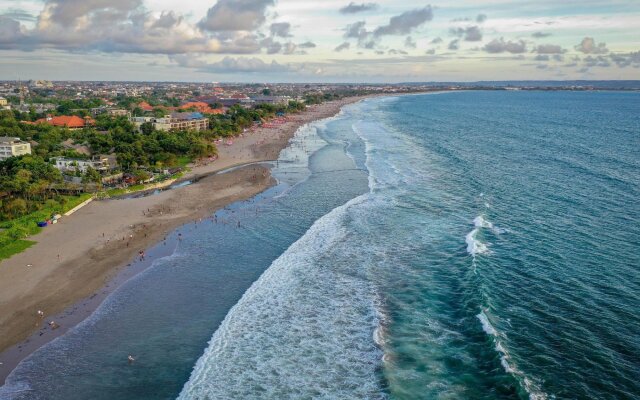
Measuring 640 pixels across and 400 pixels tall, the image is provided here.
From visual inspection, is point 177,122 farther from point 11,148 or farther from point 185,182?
point 185,182

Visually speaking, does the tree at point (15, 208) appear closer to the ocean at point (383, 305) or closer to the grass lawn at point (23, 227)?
the grass lawn at point (23, 227)

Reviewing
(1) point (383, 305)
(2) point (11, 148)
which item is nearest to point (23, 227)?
(2) point (11, 148)

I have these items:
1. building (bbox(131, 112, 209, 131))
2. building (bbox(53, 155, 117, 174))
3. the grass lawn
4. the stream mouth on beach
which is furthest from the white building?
the grass lawn

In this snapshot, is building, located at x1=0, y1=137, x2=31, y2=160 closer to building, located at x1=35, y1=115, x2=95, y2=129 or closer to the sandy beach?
the sandy beach

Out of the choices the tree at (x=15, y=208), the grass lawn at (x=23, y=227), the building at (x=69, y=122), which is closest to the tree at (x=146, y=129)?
the building at (x=69, y=122)

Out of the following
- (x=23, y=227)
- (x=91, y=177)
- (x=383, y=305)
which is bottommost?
(x=383, y=305)

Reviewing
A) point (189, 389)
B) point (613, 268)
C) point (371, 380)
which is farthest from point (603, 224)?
point (189, 389)

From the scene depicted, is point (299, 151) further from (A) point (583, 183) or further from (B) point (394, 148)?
(A) point (583, 183)
